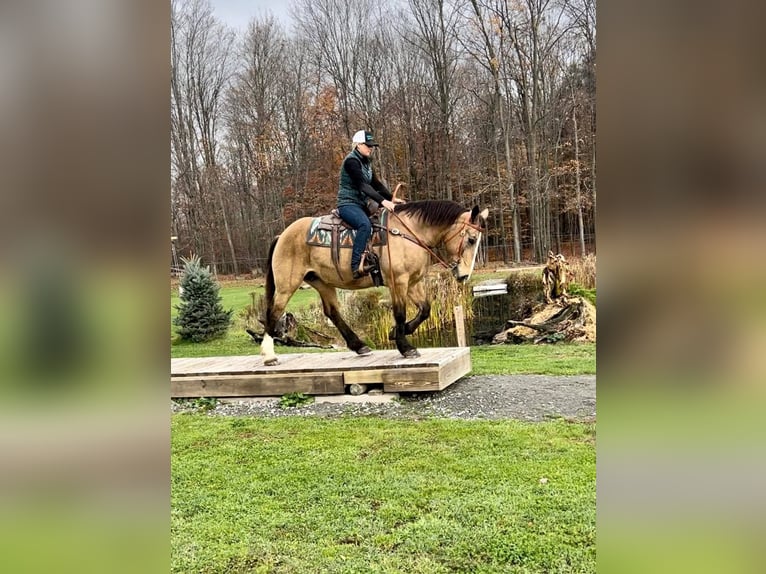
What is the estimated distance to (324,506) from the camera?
9.40 feet

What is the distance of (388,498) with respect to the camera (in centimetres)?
290

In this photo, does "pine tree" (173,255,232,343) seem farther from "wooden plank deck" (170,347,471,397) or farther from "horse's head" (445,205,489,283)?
"horse's head" (445,205,489,283)

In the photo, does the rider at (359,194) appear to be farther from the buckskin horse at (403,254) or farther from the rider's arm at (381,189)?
the buckskin horse at (403,254)

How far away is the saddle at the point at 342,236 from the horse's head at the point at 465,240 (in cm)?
70

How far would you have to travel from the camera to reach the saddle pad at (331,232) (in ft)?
17.5

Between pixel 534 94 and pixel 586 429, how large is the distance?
15.4m

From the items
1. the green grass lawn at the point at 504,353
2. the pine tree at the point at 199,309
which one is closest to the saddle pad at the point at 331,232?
the green grass lawn at the point at 504,353

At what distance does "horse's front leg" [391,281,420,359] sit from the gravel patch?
1.56 ft

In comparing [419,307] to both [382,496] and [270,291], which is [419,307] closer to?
[270,291]

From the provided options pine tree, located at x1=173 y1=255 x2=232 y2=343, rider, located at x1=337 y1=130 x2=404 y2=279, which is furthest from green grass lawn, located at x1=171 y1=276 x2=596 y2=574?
pine tree, located at x1=173 y1=255 x2=232 y2=343

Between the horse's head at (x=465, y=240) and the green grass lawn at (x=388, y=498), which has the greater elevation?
the horse's head at (x=465, y=240)

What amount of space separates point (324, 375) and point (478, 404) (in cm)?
159
